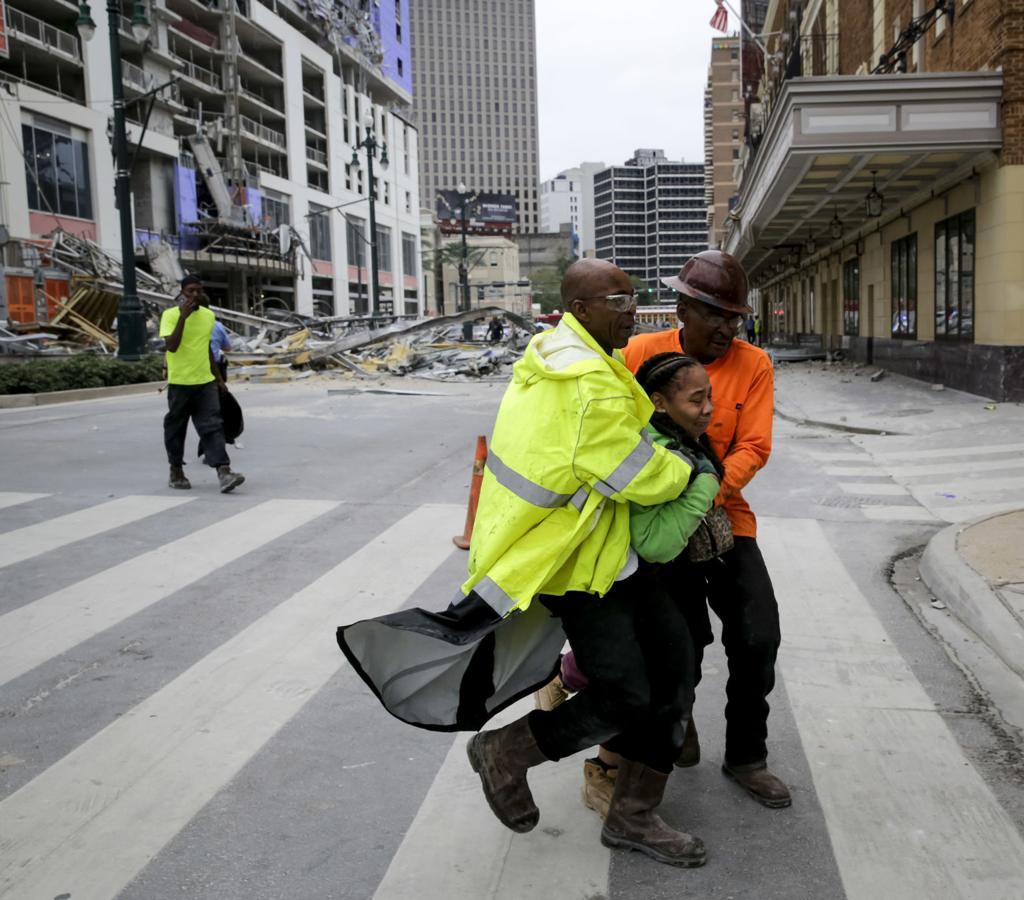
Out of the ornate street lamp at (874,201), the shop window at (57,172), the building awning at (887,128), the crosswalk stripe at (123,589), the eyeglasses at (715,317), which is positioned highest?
the shop window at (57,172)

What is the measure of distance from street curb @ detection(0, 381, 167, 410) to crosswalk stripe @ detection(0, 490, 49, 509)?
33.2 feet

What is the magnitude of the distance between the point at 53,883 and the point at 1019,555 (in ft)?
18.3

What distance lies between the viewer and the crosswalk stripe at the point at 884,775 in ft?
9.43

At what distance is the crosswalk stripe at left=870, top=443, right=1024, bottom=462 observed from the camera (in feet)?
37.0

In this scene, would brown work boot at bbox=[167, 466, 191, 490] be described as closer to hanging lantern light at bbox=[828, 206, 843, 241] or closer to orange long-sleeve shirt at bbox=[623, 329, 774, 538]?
orange long-sleeve shirt at bbox=[623, 329, 774, 538]

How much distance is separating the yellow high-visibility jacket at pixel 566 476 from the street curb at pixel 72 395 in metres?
17.8

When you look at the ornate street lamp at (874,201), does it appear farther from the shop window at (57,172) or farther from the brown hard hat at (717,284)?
the shop window at (57,172)

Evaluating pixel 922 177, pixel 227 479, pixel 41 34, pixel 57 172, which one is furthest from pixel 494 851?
pixel 41 34

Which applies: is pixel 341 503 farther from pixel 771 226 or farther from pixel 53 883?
pixel 771 226

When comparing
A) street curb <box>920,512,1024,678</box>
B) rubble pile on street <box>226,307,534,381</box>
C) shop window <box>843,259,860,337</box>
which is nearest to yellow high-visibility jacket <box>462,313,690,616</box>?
street curb <box>920,512,1024,678</box>

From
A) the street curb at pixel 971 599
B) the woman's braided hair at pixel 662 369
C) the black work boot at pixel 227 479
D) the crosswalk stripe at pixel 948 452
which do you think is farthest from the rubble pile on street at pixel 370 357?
the woman's braided hair at pixel 662 369

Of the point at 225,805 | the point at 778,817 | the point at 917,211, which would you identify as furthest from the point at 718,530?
the point at 917,211

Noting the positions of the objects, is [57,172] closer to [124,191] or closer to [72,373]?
[124,191]

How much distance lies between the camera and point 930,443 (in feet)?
40.2
